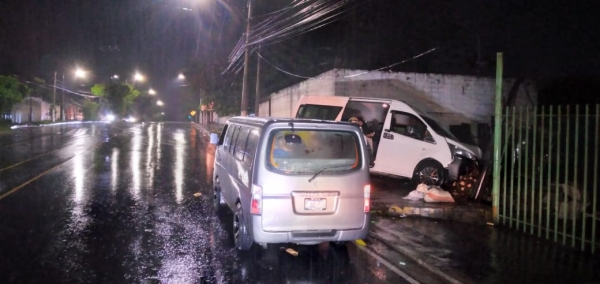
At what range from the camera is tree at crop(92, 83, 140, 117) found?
84.6 m

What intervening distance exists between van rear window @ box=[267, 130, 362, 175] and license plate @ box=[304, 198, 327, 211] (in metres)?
0.35

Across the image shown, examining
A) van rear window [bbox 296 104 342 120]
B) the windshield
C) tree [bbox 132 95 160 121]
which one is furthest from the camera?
tree [bbox 132 95 160 121]

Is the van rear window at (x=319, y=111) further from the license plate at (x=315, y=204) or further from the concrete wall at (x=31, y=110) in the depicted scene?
the concrete wall at (x=31, y=110)

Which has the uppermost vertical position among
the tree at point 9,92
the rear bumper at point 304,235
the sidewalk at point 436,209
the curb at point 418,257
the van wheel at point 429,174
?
the tree at point 9,92

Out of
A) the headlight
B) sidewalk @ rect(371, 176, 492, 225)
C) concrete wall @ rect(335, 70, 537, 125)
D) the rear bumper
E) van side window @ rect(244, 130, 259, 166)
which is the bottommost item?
sidewalk @ rect(371, 176, 492, 225)

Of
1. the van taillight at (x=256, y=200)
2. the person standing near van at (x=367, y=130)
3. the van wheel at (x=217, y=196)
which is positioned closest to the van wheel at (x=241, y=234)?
the van taillight at (x=256, y=200)

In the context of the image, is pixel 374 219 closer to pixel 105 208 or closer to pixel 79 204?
pixel 105 208

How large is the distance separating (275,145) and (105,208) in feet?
16.0

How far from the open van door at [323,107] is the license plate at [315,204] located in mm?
7357

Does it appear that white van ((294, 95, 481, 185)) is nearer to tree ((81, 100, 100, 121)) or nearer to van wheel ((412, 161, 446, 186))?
van wheel ((412, 161, 446, 186))

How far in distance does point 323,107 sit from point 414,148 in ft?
9.67

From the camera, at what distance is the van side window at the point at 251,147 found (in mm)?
6946

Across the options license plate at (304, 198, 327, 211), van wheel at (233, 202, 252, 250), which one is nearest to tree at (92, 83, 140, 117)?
van wheel at (233, 202, 252, 250)

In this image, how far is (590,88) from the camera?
2219 cm
